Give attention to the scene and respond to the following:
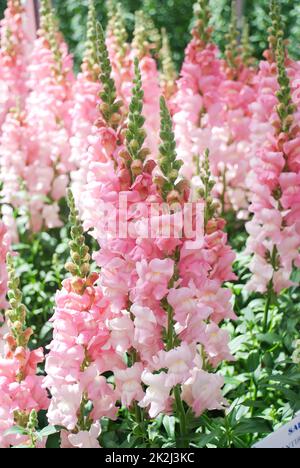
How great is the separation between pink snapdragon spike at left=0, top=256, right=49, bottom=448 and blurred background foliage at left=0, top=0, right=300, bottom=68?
15.8 feet

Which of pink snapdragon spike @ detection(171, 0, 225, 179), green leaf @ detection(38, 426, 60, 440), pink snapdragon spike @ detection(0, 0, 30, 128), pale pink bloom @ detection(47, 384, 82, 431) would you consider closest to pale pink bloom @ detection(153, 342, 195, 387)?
pale pink bloom @ detection(47, 384, 82, 431)

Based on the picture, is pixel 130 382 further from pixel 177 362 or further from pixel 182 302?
pixel 182 302

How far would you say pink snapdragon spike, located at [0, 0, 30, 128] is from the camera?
161 inches

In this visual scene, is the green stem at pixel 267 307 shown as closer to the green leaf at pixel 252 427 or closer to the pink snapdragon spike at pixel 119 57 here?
the green leaf at pixel 252 427

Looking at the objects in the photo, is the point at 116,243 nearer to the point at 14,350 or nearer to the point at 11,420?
the point at 14,350

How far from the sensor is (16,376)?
2289 millimetres

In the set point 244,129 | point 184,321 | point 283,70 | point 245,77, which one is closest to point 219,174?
point 244,129

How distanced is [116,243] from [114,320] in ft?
0.75

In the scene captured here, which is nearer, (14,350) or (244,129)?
(14,350)

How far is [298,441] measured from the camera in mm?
2096

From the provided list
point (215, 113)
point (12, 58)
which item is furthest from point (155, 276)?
point (12, 58)

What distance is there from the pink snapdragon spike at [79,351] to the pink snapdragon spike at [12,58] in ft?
6.79

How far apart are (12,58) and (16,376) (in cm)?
230

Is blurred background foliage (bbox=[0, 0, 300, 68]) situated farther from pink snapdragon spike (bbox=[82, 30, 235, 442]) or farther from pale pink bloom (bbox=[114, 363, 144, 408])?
pale pink bloom (bbox=[114, 363, 144, 408])
